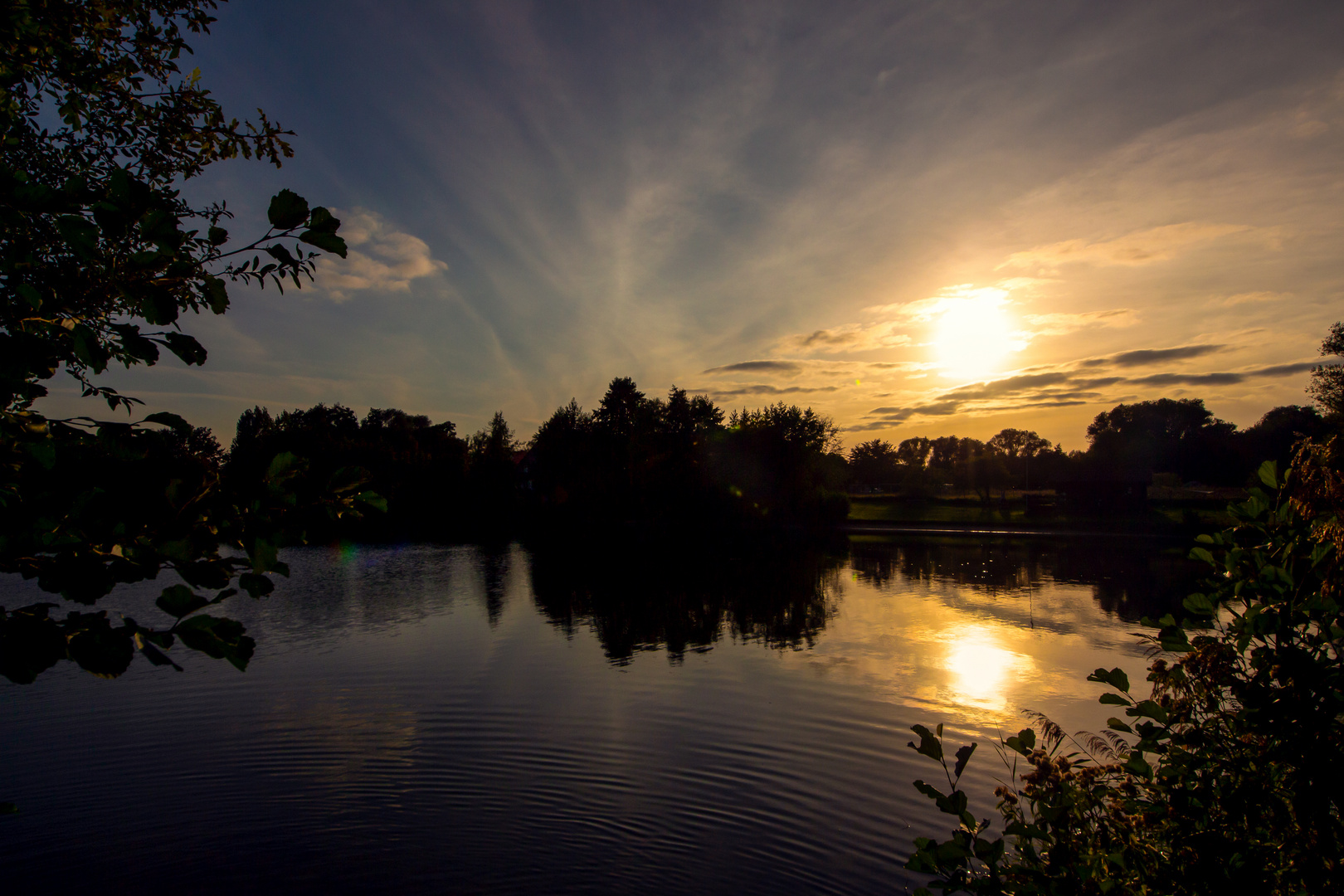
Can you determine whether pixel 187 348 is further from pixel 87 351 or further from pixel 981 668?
pixel 981 668

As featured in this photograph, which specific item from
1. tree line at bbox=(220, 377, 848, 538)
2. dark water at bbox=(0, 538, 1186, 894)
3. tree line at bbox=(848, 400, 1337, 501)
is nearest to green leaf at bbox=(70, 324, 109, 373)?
dark water at bbox=(0, 538, 1186, 894)

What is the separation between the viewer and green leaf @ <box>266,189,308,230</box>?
6.07ft

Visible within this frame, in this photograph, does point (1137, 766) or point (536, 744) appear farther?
point (536, 744)

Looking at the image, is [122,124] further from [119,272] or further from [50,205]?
[50,205]

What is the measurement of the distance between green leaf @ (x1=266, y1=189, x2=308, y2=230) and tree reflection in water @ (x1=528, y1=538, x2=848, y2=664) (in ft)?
51.1

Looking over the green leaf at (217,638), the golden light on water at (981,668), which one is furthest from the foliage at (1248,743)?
the golden light on water at (981,668)

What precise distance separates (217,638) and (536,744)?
10580 mm

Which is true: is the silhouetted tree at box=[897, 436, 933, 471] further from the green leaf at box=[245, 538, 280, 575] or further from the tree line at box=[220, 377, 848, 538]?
the green leaf at box=[245, 538, 280, 575]

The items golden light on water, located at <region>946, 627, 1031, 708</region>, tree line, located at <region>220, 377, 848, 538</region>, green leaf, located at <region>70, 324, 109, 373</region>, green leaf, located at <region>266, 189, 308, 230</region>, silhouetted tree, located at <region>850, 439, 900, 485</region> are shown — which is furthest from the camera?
silhouetted tree, located at <region>850, 439, 900, 485</region>

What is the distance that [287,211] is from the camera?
1.87 meters

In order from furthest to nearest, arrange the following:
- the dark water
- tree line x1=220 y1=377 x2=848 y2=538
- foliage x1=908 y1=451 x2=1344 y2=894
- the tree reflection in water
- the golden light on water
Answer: tree line x1=220 y1=377 x2=848 y2=538, the tree reflection in water, the golden light on water, the dark water, foliage x1=908 y1=451 x2=1344 y2=894

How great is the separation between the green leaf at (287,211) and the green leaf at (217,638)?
1.02 metres

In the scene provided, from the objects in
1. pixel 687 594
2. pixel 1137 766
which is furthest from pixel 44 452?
pixel 687 594

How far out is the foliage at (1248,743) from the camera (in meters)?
2.83
